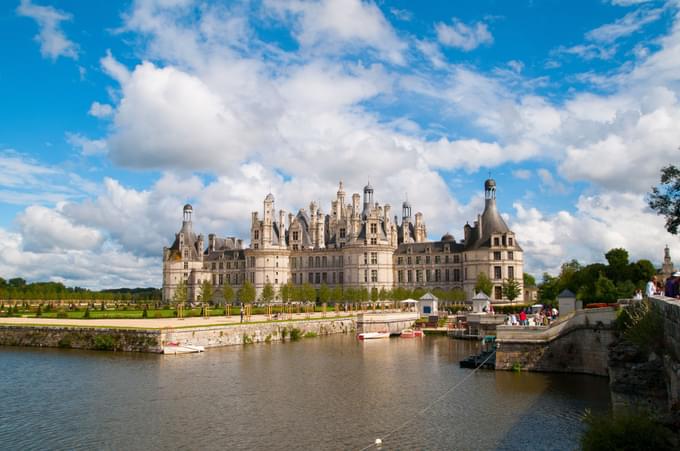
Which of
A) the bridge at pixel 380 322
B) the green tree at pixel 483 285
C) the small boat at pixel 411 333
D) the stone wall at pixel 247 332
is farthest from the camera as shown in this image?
the green tree at pixel 483 285

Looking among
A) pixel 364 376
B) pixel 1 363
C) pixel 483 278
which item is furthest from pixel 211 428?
pixel 483 278

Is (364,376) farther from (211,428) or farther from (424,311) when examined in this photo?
(424,311)

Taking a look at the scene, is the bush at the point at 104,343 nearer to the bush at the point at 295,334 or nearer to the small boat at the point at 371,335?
the bush at the point at 295,334

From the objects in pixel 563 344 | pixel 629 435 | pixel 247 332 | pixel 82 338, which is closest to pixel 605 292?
pixel 563 344

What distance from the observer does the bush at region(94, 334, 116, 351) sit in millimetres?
40975

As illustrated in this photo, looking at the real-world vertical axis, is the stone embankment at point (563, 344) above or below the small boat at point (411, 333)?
above

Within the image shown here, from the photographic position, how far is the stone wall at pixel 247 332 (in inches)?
1624

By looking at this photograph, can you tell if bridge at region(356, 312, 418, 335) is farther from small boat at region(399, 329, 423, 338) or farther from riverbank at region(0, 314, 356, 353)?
riverbank at region(0, 314, 356, 353)

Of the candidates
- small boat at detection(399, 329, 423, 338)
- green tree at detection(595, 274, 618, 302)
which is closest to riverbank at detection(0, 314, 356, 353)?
small boat at detection(399, 329, 423, 338)

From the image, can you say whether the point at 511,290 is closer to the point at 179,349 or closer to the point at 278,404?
the point at 179,349

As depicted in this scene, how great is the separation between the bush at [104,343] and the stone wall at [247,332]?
3975mm

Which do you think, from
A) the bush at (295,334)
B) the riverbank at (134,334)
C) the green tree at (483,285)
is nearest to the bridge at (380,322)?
the bush at (295,334)

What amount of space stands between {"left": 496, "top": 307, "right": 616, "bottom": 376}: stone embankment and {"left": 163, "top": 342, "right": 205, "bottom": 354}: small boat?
2049 cm

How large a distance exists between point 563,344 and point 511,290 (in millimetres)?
39418
